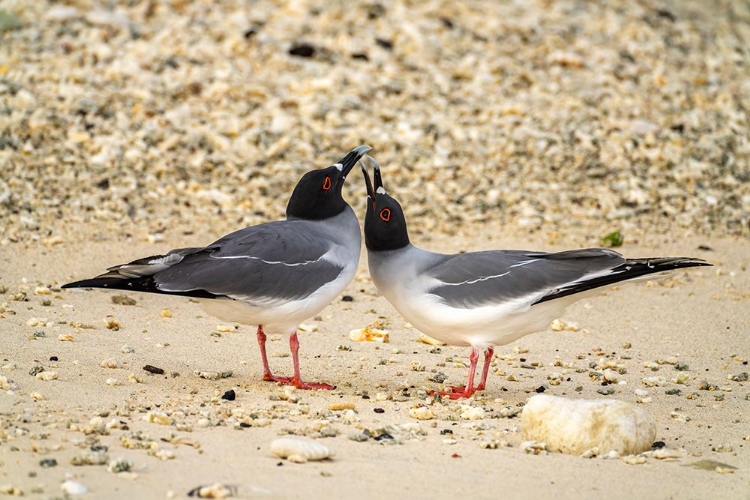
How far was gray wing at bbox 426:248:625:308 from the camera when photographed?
242 inches

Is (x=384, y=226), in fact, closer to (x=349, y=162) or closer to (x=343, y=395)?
(x=349, y=162)

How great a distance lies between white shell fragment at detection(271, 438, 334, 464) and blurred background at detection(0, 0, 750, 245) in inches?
188

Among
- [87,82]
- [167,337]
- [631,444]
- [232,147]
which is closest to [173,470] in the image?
[631,444]

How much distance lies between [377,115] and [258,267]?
536 centimetres

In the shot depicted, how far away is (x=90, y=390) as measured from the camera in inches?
226

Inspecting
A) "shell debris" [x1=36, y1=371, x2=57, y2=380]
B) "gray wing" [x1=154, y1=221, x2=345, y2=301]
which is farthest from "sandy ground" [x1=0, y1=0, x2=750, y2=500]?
"gray wing" [x1=154, y1=221, x2=345, y2=301]

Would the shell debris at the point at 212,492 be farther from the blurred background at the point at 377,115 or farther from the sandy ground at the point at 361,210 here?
the blurred background at the point at 377,115

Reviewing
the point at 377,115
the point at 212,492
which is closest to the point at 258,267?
the point at 212,492

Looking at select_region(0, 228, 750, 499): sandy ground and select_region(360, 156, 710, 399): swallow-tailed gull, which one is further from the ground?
select_region(360, 156, 710, 399): swallow-tailed gull

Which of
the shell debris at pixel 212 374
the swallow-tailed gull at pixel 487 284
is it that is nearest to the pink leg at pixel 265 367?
the shell debris at pixel 212 374

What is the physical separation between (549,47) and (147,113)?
15.6 feet

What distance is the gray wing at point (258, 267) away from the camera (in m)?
6.01

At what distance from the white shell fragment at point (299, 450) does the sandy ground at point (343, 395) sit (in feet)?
0.13

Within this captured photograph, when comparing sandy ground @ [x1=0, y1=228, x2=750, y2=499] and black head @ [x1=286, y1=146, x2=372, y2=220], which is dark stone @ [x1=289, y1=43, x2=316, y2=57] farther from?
black head @ [x1=286, y1=146, x2=372, y2=220]
